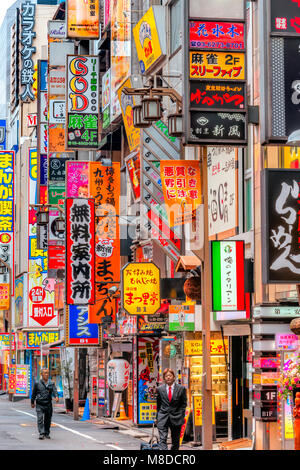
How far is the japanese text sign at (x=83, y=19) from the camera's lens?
49.1m

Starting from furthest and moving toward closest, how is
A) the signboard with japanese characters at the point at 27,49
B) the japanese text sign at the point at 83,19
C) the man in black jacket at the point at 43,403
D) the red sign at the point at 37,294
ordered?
the signboard with japanese characters at the point at 27,49, the red sign at the point at 37,294, the japanese text sign at the point at 83,19, the man in black jacket at the point at 43,403

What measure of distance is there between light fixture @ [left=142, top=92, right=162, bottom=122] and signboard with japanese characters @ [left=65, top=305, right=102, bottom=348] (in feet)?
63.3

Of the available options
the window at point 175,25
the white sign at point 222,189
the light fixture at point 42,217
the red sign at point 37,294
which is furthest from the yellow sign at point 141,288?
the red sign at point 37,294

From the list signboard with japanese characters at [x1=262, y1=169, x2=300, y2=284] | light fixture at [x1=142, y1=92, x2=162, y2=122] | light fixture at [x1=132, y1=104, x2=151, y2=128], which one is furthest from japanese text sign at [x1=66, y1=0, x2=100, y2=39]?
signboard with japanese characters at [x1=262, y1=169, x2=300, y2=284]

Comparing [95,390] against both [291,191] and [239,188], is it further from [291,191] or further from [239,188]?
[291,191]

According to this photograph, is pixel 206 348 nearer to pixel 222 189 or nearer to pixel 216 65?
pixel 216 65

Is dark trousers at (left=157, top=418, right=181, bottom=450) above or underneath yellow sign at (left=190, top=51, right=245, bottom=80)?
underneath

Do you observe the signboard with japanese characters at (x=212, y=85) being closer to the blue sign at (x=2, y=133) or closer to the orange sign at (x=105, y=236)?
the orange sign at (x=105, y=236)

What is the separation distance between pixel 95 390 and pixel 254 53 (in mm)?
22912

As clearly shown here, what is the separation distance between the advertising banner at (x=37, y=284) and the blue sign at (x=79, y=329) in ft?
93.9

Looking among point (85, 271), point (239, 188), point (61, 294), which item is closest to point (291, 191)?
point (239, 188)

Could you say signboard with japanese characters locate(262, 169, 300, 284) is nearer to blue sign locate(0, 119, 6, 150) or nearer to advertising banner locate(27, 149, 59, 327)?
advertising banner locate(27, 149, 59, 327)

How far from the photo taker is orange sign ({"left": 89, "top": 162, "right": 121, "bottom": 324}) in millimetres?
38094

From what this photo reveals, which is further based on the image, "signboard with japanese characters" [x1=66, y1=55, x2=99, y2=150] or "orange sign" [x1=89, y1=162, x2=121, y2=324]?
"signboard with japanese characters" [x1=66, y1=55, x2=99, y2=150]
